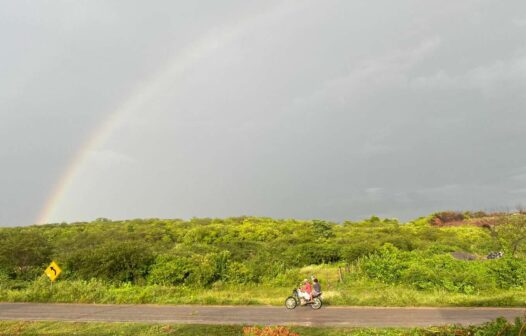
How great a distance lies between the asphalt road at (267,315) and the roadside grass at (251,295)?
116 cm

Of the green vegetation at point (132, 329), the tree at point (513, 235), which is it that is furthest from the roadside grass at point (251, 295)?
the tree at point (513, 235)

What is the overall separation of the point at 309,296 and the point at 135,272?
18.2 metres

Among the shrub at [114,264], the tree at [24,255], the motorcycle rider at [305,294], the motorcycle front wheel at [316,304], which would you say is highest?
the tree at [24,255]

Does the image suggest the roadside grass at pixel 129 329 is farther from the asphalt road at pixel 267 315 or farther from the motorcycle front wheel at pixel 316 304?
the motorcycle front wheel at pixel 316 304

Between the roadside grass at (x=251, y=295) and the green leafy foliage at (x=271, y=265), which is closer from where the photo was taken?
the roadside grass at (x=251, y=295)

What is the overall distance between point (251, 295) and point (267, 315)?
306 inches

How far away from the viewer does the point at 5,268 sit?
40844mm

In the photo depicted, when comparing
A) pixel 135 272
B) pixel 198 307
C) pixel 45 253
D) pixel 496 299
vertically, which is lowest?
pixel 496 299

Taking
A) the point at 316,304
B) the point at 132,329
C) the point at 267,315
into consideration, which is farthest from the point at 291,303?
the point at 132,329

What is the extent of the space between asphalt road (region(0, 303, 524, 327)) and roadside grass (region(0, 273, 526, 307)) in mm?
1160

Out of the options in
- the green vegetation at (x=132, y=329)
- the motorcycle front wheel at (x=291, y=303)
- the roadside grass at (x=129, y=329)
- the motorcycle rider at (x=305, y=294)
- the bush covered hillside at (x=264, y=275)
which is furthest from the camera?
the bush covered hillside at (x=264, y=275)

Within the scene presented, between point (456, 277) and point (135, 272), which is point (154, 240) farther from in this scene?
point (456, 277)

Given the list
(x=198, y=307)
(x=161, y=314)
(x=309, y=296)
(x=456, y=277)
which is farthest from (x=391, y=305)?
(x=161, y=314)

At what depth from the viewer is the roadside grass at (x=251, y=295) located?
84.8 feet
